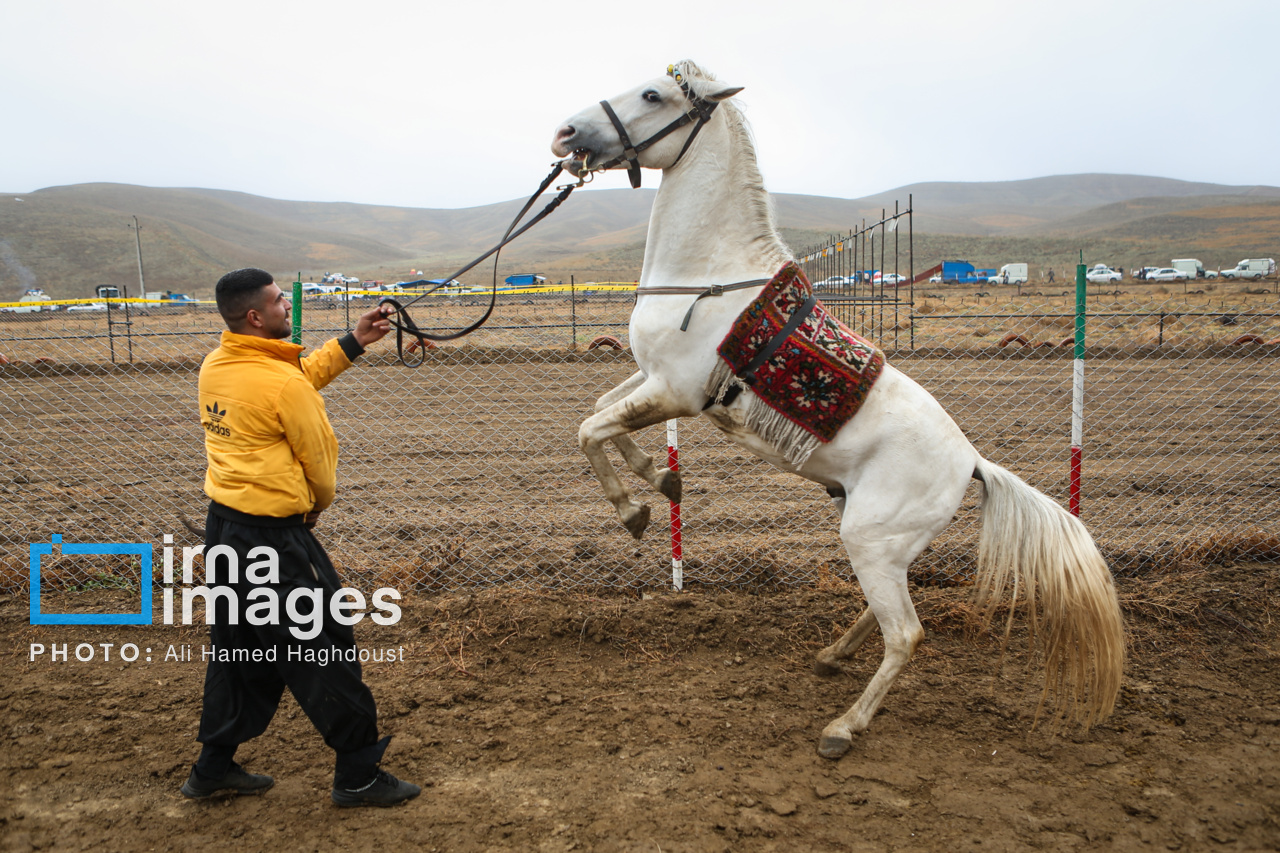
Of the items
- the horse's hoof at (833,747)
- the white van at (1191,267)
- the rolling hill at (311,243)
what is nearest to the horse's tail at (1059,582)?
the horse's hoof at (833,747)

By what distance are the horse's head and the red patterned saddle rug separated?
0.81m

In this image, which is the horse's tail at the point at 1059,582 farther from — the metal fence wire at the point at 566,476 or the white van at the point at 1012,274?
the white van at the point at 1012,274

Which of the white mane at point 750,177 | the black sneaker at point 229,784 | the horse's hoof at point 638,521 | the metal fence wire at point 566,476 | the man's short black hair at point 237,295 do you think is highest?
the white mane at point 750,177

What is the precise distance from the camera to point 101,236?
9756 centimetres

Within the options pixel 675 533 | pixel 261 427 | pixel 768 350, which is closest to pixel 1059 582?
pixel 768 350

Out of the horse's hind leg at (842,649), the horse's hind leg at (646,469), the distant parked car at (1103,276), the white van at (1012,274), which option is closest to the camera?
the horse's hind leg at (646,469)

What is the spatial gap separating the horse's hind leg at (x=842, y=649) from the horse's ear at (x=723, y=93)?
2821 millimetres

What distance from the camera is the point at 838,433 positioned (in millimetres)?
3268

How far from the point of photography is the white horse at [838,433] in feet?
10.6

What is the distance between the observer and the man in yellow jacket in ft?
8.64

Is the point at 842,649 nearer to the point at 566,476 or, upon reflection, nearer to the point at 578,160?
the point at 578,160

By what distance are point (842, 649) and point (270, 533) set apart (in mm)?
3047

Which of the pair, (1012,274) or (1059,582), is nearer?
(1059,582)

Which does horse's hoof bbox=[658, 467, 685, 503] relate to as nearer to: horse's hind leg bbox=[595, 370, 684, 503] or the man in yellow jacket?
horse's hind leg bbox=[595, 370, 684, 503]
